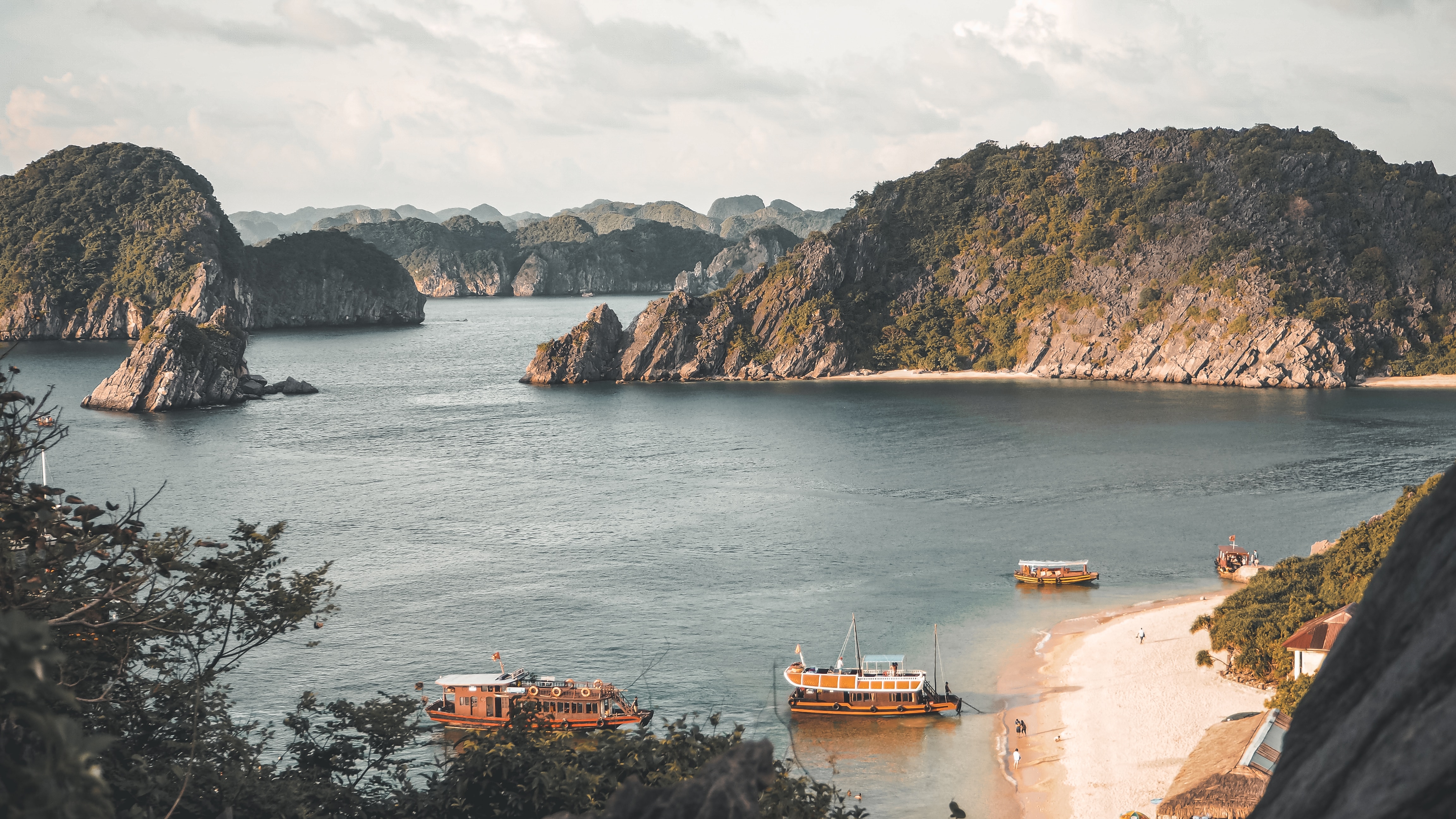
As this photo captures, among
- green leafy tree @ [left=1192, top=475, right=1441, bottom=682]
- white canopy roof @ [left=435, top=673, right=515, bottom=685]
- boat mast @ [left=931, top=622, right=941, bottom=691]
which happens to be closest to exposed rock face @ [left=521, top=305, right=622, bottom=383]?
boat mast @ [left=931, top=622, right=941, bottom=691]

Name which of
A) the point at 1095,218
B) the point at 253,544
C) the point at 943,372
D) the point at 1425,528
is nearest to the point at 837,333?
the point at 943,372

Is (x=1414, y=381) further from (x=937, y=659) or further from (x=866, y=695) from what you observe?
(x=866, y=695)

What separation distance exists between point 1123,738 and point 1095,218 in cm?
13951

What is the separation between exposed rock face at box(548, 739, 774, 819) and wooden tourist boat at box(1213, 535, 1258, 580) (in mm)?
57059

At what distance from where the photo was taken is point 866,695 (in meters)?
42.9

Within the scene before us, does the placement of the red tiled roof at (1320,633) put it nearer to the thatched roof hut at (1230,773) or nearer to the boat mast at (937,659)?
the thatched roof hut at (1230,773)

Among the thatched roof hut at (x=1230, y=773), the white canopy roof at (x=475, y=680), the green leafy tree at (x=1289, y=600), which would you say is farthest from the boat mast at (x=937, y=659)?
the white canopy roof at (x=475, y=680)

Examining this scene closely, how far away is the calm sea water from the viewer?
152 ft

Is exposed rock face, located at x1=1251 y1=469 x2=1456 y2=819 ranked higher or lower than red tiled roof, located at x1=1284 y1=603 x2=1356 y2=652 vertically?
higher

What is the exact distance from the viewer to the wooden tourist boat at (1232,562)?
195 feet

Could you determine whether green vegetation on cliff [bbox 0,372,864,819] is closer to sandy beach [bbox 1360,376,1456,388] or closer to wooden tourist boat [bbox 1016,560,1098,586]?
wooden tourist boat [bbox 1016,560,1098,586]

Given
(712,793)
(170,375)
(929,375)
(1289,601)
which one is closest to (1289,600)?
(1289,601)

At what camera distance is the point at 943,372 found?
158625mm

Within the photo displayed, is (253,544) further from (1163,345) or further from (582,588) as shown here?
(1163,345)
